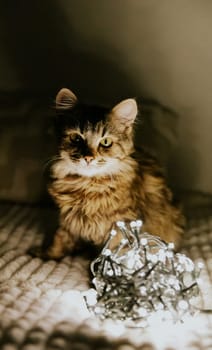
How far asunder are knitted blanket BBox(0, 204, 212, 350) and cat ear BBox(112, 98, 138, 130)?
0.42 metres

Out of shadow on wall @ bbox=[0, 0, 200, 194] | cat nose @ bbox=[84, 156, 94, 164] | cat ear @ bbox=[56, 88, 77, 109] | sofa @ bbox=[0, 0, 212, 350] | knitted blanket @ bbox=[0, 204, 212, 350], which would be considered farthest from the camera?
shadow on wall @ bbox=[0, 0, 200, 194]

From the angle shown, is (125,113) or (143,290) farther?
(125,113)

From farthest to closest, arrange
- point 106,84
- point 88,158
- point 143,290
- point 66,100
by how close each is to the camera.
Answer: point 106,84
point 66,100
point 88,158
point 143,290

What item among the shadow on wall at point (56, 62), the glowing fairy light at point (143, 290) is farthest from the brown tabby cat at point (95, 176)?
the shadow on wall at point (56, 62)

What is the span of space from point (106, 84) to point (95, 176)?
2.31ft

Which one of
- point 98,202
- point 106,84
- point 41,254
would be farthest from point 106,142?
point 106,84

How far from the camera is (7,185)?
198 cm

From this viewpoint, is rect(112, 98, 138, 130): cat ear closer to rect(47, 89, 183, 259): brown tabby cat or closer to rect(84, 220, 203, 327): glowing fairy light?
rect(47, 89, 183, 259): brown tabby cat

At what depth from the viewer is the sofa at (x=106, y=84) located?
1975 millimetres

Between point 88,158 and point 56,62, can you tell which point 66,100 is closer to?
point 88,158

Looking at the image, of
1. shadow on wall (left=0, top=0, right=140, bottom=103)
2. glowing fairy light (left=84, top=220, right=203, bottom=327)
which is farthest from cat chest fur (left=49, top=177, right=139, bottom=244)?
shadow on wall (left=0, top=0, right=140, bottom=103)

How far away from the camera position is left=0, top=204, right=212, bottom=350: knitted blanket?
107 cm

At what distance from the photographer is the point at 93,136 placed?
151 centimetres

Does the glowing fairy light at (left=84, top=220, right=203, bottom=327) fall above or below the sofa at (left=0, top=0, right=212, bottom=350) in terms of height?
below
